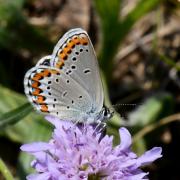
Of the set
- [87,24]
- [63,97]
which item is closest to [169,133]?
[87,24]

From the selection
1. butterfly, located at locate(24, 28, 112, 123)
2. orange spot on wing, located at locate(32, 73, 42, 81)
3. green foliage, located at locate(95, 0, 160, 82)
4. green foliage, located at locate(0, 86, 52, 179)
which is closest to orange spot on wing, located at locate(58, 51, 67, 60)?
butterfly, located at locate(24, 28, 112, 123)

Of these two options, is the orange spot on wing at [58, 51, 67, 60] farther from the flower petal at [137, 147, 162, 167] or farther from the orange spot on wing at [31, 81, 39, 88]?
the flower petal at [137, 147, 162, 167]

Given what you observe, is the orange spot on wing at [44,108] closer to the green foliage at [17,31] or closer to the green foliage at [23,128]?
the green foliage at [23,128]

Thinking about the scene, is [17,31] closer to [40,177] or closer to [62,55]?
[62,55]

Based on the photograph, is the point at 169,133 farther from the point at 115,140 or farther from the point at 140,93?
the point at 115,140

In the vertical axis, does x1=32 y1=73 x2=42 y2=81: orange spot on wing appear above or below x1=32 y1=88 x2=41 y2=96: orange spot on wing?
above

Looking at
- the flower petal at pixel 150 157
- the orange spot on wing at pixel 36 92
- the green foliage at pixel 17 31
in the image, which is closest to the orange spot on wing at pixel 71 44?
the orange spot on wing at pixel 36 92

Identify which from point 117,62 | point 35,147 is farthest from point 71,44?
point 117,62
